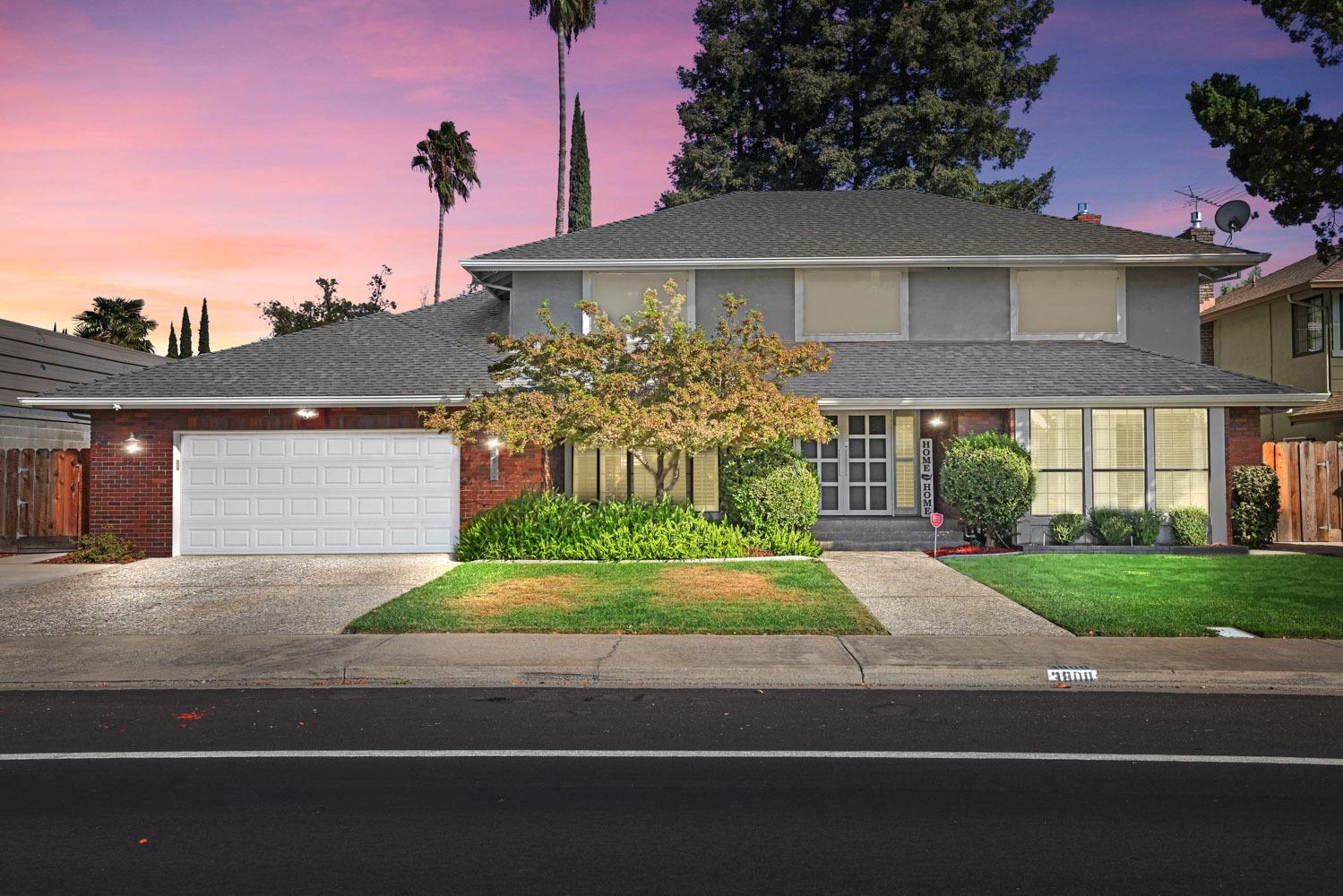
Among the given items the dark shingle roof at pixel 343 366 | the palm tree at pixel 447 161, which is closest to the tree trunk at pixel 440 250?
the palm tree at pixel 447 161

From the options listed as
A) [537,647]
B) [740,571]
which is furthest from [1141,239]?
[537,647]

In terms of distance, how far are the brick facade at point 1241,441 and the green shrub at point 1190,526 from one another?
0.64 metres

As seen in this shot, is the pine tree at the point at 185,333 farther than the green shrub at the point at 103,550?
Yes

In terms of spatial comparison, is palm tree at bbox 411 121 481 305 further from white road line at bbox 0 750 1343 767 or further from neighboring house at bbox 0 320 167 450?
white road line at bbox 0 750 1343 767

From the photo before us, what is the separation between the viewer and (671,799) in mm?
5457

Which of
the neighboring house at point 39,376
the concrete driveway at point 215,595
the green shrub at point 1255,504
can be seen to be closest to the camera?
the concrete driveway at point 215,595

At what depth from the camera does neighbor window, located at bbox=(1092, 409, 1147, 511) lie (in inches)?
689

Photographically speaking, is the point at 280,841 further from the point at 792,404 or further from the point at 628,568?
the point at 792,404

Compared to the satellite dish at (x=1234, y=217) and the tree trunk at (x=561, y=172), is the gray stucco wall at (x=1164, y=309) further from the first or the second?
the tree trunk at (x=561, y=172)

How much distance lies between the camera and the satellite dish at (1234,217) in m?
26.7

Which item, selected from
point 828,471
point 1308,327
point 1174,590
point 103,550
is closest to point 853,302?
point 828,471

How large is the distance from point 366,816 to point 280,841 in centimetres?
46

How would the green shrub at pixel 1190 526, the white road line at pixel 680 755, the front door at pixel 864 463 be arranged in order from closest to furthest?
the white road line at pixel 680 755 → the green shrub at pixel 1190 526 → the front door at pixel 864 463

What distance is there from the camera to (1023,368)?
1817 centimetres
